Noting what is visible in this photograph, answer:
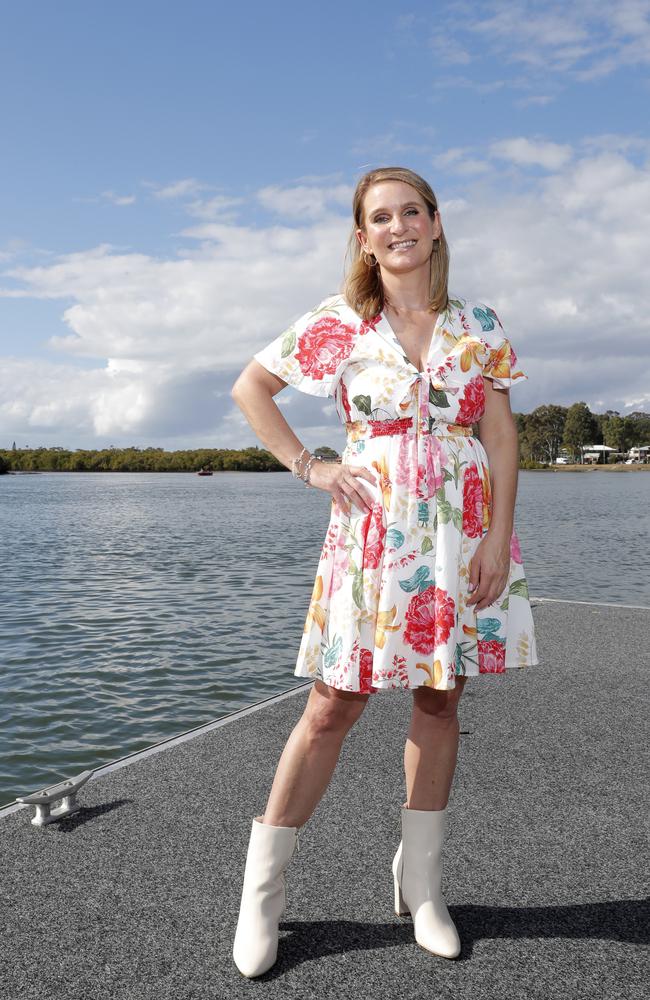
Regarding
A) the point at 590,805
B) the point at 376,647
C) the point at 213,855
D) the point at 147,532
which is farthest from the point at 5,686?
A: the point at 147,532

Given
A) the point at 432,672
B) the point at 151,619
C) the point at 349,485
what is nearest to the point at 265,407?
the point at 349,485

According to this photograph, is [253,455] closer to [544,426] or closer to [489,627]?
[544,426]

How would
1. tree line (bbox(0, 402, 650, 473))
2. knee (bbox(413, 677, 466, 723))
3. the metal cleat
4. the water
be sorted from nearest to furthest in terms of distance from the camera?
knee (bbox(413, 677, 466, 723)) < the metal cleat < the water < tree line (bbox(0, 402, 650, 473))

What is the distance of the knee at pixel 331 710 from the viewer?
193 centimetres

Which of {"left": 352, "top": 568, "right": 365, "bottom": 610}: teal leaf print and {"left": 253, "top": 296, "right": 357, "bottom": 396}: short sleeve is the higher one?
{"left": 253, "top": 296, "right": 357, "bottom": 396}: short sleeve

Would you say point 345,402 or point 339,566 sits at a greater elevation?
point 345,402

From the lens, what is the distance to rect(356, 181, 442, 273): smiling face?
197 cm

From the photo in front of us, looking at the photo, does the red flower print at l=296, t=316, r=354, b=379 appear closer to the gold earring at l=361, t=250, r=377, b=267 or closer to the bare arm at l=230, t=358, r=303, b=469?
the bare arm at l=230, t=358, r=303, b=469

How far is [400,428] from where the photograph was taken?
1.95 meters

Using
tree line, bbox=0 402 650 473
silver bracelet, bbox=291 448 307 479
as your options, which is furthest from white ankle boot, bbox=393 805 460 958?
tree line, bbox=0 402 650 473

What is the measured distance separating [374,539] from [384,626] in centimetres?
20

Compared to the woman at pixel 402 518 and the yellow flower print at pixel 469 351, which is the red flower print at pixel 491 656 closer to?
the woman at pixel 402 518

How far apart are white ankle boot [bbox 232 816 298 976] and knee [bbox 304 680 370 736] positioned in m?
0.26

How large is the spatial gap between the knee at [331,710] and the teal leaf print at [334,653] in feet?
0.21
